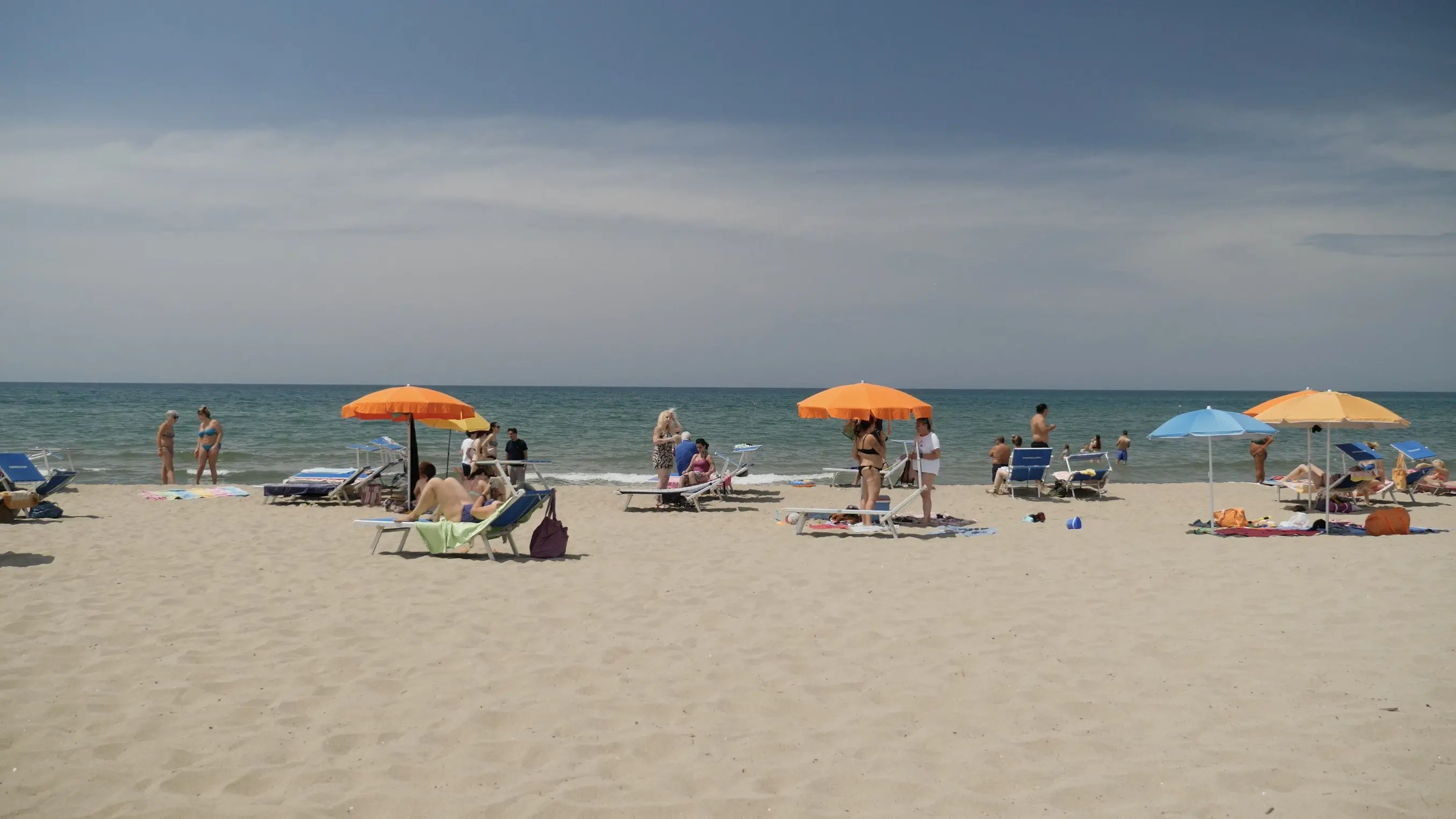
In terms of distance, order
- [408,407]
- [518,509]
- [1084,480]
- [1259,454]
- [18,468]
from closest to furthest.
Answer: [518,509], [408,407], [18,468], [1084,480], [1259,454]

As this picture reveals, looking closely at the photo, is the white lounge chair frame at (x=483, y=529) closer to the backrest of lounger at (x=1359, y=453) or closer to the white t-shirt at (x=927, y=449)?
the white t-shirt at (x=927, y=449)

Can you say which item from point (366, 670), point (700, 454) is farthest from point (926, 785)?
point (700, 454)

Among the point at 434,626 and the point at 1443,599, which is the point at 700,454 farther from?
the point at 1443,599

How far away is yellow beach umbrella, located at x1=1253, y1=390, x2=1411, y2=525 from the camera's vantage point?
10008 mm

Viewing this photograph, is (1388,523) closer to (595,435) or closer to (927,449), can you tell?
(927,449)

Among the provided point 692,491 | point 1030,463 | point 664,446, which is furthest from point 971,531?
point 664,446

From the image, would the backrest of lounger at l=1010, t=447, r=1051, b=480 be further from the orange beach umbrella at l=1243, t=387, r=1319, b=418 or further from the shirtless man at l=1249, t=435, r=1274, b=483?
the shirtless man at l=1249, t=435, r=1274, b=483

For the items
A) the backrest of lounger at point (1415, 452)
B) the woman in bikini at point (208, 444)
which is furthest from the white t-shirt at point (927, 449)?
the woman in bikini at point (208, 444)

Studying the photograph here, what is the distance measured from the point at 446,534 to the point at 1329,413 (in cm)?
908

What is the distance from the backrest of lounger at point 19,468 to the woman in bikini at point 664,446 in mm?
7367

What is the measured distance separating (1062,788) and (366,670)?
3.36 metres

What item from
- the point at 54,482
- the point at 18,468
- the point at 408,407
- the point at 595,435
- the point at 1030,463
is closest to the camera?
the point at 408,407

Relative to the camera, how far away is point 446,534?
812 centimetres

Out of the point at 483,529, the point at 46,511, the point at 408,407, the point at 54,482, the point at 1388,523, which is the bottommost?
the point at 1388,523
